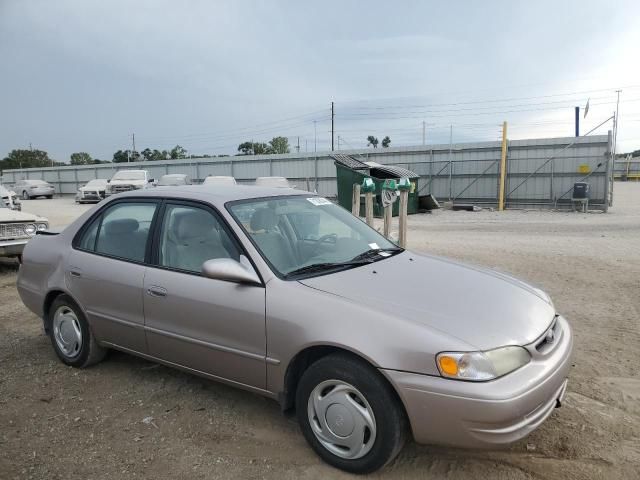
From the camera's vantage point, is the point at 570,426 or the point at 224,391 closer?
the point at 570,426

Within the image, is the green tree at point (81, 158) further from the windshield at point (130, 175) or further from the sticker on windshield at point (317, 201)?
the sticker on windshield at point (317, 201)

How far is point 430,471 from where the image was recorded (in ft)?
9.07

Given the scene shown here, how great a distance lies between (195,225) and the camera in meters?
3.53

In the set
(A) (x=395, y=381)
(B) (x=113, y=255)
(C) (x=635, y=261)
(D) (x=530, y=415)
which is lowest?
(C) (x=635, y=261)

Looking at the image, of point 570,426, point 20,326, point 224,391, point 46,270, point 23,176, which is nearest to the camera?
point 570,426

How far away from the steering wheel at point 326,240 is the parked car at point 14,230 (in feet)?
20.6

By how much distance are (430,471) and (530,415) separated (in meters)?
0.64

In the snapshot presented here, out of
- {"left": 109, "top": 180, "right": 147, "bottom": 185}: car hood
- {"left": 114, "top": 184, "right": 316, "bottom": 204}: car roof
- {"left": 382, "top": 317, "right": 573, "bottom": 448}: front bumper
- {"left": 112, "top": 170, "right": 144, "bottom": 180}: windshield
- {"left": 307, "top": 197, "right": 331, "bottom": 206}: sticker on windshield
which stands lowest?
{"left": 382, "top": 317, "right": 573, "bottom": 448}: front bumper

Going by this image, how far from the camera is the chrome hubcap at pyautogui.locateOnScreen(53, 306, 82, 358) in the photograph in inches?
166

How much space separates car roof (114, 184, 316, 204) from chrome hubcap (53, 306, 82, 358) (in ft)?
3.65

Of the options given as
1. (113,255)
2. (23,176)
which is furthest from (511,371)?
(23,176)

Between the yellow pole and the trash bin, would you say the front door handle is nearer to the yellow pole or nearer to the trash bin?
the trash bin

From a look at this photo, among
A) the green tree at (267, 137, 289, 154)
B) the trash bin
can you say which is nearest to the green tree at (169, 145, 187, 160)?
the green tree at (267, 137, 289, 154)

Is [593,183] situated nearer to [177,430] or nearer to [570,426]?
[570,426]
